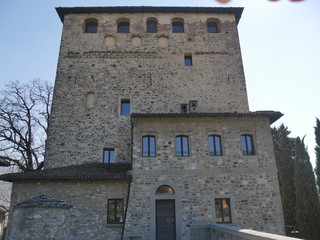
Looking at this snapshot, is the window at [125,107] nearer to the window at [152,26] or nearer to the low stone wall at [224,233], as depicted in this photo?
the window at [152,26]

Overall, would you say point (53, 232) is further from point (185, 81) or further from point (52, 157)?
point (185, 81)

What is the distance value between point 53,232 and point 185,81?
526 inches

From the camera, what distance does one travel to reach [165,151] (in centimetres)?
1360

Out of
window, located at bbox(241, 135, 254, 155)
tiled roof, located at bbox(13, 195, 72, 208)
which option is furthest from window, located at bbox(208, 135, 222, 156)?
tiled roof, located at bbox(13, 195, 72, 208)

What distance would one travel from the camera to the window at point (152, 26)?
20.8m

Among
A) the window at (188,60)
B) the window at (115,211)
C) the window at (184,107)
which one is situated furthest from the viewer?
the window at (188,60)

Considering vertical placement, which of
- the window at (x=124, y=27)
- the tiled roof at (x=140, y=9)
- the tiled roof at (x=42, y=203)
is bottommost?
the tiled roof at (x=42, y=203)

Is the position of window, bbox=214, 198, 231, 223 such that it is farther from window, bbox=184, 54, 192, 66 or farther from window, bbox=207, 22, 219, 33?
window, bbox=207, 22, 219, 33

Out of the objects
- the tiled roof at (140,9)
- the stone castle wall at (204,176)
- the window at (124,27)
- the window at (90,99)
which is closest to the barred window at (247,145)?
the stone castle wall at (204,176)

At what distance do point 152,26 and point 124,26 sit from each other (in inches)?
87.1

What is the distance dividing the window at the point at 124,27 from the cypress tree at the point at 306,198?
15575mm

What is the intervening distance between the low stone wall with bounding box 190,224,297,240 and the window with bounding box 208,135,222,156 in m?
3.60

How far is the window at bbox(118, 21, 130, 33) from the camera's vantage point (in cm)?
2069

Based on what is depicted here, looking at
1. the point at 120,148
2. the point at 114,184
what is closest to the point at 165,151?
the point at 114,184
